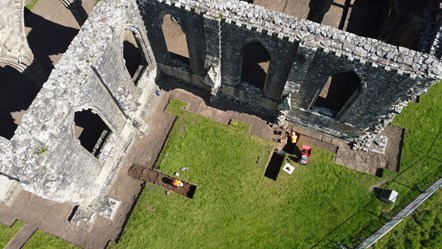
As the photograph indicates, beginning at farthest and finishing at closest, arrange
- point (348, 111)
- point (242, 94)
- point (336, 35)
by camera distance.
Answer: point (242, 94), point (348, 111), point (336, 35)

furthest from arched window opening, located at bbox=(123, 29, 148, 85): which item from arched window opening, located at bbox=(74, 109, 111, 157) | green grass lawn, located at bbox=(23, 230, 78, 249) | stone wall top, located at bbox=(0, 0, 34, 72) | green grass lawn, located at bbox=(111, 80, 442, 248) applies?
green grass lawn, located at bbox=(23, 230, 78, 249)

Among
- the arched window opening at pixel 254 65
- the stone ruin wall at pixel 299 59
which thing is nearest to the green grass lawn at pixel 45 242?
the stone ruin wall at pixel 299 59

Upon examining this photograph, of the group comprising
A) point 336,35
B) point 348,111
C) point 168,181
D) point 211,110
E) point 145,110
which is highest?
point 336,35

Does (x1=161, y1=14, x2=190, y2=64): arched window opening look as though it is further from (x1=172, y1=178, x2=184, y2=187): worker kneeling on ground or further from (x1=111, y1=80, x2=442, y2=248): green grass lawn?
(x1=172, y1=178, x2=184, y2=187): worker kneeling on ground

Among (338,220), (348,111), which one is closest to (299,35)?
(348,111)

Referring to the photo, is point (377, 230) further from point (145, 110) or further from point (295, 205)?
point (145, 110)

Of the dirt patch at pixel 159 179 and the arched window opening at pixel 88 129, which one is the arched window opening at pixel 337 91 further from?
the arched window opening at pixel 88 129

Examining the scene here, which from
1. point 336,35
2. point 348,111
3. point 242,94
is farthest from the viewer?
point 242,94

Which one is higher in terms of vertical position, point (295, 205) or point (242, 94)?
point (242, 94)
